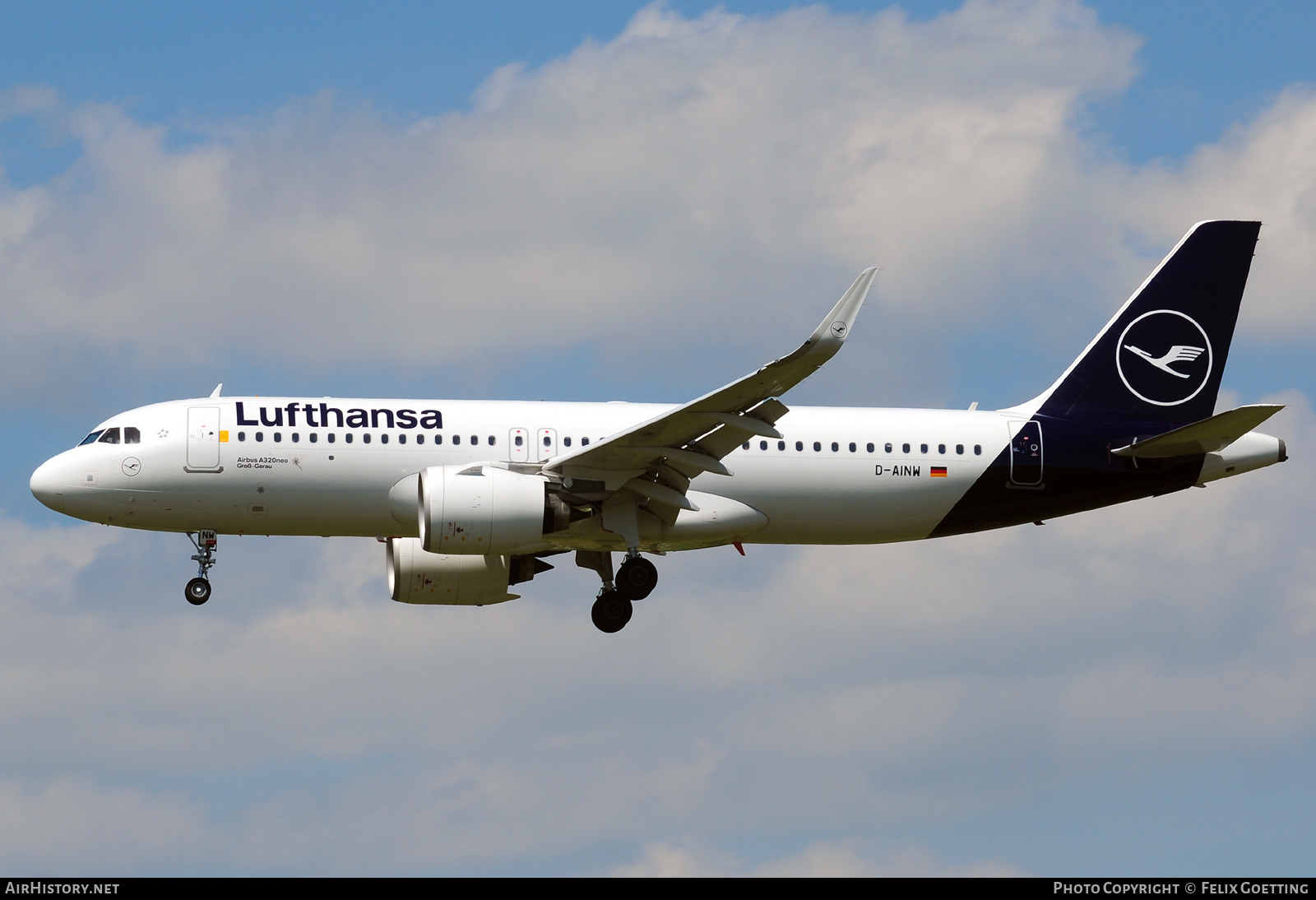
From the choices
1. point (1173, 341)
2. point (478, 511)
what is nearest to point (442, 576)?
point (478, 511)

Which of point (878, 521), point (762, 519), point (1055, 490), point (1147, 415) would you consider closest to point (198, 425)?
point (762, 519)

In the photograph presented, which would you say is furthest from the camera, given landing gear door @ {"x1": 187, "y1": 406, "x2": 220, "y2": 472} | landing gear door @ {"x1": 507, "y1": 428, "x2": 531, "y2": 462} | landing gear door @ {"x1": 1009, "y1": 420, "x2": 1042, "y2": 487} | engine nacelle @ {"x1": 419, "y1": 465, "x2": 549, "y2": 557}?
landing gear door @ {"x1": 1009, "y1": 420, "x2": 1042, "y2": 487}

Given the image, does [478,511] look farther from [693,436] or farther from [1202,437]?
[1202,437]

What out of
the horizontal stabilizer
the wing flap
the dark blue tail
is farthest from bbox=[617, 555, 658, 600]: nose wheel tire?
the horizontal stabilizer

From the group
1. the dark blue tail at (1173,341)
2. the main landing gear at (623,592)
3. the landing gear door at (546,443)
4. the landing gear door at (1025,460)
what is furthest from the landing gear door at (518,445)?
the dark blue tail at (1173,341)

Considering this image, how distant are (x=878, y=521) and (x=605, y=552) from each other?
6.03 m

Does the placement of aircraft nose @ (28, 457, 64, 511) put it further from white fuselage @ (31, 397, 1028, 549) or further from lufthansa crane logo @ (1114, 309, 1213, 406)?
lufthansa crane logo @ (1114, 309, 1213, 406)

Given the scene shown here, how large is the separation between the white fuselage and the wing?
1.20 m

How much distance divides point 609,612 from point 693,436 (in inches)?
197

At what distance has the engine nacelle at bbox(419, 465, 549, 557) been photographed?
36438 mm

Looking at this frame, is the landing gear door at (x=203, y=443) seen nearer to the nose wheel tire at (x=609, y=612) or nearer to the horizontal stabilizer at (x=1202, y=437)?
the nose wheel tire at (x=609, y=612)

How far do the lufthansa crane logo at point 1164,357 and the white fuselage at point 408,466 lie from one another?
499 cm

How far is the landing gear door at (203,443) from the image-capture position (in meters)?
38.0

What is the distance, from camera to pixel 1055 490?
4131cm
